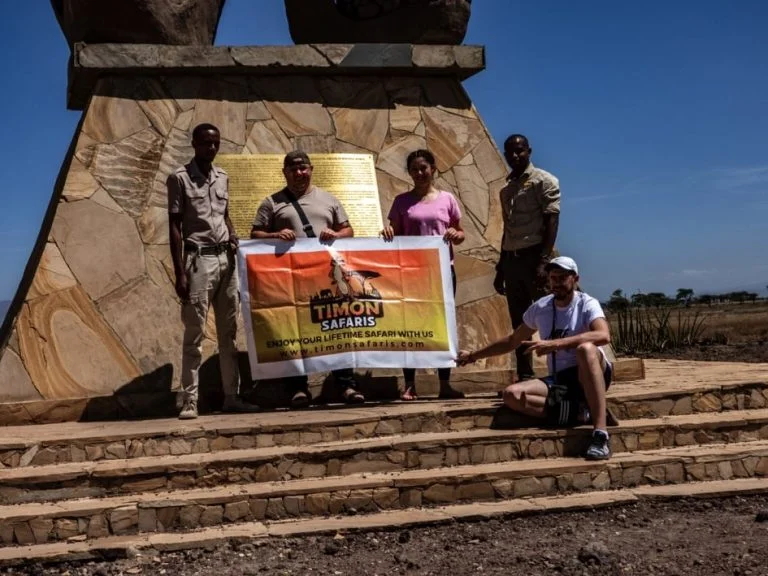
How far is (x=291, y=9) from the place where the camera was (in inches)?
374

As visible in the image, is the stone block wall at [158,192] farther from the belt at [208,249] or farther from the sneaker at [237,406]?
the belt at [208,249]

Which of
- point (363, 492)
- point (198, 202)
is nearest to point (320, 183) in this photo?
point (198, 202)

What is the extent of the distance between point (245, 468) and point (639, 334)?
1135cm

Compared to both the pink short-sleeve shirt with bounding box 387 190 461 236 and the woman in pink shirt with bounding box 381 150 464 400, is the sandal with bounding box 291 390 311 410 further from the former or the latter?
the pink short-sleeve shirt with bounding box 387 190 461 236

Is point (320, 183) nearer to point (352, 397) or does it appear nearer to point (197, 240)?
point (197, 240)

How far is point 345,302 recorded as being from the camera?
7.00 meters

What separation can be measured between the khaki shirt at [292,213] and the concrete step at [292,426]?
126cm

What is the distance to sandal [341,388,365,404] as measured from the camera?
6.84 m

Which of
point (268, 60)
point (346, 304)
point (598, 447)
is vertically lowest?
point (598, 447)

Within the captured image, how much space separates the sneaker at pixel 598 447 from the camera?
591cm

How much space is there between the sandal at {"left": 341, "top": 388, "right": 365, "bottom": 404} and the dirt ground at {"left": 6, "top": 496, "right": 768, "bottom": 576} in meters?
1.70

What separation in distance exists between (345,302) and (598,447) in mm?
2040

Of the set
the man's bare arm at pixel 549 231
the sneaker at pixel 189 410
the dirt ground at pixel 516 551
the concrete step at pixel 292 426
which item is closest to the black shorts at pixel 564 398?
the concrete step at pixel 292 426

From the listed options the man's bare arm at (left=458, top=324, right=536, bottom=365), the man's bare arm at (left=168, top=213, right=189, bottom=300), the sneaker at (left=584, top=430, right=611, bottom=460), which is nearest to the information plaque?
the man's bare arm at (left=168, top=213, right=189, bottom=300)
